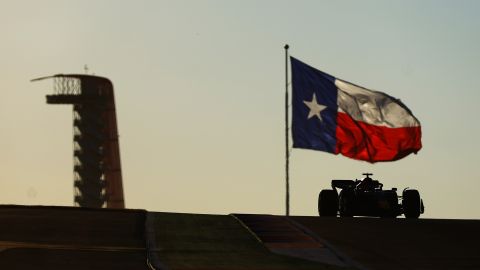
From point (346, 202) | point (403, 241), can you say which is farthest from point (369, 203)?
point (403, 241)

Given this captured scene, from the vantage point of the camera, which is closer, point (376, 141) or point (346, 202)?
point (346, 202)

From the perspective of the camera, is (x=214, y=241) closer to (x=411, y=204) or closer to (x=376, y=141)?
(x=411, y=204)

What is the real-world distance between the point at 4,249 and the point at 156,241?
456cm

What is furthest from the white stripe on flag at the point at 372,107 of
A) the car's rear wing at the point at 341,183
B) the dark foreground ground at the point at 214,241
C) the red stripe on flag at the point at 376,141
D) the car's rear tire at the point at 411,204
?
the dark foreground ground at the point at 214,241

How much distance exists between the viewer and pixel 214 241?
35938 millimetres

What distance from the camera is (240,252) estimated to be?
112ft

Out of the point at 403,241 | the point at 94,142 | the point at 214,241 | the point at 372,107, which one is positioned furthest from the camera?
the point at 94,142

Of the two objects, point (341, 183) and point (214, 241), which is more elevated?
point (341, 183)

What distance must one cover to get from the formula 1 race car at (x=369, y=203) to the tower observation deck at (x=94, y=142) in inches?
4522

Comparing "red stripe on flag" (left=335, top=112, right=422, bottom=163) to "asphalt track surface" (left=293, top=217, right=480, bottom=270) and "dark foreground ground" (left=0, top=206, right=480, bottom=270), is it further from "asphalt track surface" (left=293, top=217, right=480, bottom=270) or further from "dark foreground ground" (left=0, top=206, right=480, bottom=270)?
"dark foreground ground" (left=0, top=206, right=480, bottom=270)

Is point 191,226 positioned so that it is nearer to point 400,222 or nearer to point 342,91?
point 400,222

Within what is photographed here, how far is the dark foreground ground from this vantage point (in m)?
31.4

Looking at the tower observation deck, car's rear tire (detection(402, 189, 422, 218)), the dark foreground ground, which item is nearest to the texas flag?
car's rear tire (detection(402, 189, 422, 218))

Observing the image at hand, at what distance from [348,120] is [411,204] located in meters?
6.47
